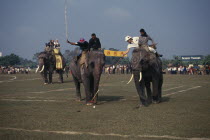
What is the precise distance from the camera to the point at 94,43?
13.1m

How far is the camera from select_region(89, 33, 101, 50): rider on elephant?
13047 mm

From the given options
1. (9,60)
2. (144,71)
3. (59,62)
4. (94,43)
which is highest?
(9,60)

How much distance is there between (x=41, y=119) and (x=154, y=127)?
326 centimetres

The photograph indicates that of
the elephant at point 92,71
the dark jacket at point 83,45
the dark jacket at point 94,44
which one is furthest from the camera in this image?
the dark jacket at point 94,44

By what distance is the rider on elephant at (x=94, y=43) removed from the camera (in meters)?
13.0

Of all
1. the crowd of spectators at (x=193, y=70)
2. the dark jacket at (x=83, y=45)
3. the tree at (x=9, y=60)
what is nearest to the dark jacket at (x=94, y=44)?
the dark jacket at (x=83, y=45)

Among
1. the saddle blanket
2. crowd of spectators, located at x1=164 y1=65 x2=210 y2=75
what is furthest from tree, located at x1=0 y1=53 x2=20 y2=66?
the saddle blanket

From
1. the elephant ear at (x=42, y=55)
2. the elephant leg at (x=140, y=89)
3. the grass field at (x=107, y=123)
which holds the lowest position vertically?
the grass field at (x=107, y=123)

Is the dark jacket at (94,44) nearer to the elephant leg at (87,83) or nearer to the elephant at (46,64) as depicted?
the elephant leg at (87,83)

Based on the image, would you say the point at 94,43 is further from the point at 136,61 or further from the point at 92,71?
the point at 136,61

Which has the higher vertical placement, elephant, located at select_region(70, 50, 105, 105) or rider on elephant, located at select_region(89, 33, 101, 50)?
rider on elephant, located at select_region(89, 33, 101, 50)

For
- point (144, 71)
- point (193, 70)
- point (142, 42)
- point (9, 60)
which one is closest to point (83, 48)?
point (142, 42)

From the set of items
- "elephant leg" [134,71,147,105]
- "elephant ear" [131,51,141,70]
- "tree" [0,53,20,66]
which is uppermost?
"tree" [0,53,20,66]

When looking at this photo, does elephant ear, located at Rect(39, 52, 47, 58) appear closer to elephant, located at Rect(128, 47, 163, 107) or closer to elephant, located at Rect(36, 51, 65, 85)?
elephant, located at Rect(36, 51, 65, 85)
